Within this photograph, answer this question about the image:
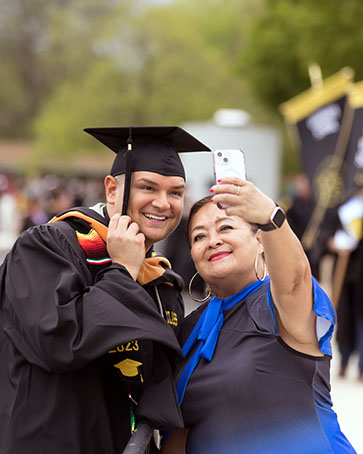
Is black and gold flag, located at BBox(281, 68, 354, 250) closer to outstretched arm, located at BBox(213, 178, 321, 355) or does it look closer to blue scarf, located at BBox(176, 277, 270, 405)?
blue scarf, located at BBox(176, 277, 270, 405)

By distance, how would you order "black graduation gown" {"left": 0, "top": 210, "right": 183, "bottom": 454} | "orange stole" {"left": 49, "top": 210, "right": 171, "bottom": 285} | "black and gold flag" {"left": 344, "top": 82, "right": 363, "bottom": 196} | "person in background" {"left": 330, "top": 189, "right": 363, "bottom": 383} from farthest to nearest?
"black and gold flag" {"left": 344, "top": 82, "right": 363, "bottom": 196}
"person in background" {"left": 330, "top": 189, "right": 363, "bottom": 383}
"orange stole" {"left": 49, "top": 210, "right": 171, "bottom": 285}
"black graduation gown" {"left": 0, "top": 210, "right": 183, "bottom": 454}

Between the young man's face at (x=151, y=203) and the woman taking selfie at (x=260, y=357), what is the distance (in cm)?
29

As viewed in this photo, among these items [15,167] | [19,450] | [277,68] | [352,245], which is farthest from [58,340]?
[15,167]

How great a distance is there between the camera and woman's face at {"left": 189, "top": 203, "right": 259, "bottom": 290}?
3.00 meters

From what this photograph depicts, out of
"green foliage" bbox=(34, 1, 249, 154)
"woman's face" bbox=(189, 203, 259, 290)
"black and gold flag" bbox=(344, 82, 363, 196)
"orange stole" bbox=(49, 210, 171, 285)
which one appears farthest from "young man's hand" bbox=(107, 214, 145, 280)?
"green foliage" bbox=(34, 1, 249, 154)

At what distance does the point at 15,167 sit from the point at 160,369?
48.7m

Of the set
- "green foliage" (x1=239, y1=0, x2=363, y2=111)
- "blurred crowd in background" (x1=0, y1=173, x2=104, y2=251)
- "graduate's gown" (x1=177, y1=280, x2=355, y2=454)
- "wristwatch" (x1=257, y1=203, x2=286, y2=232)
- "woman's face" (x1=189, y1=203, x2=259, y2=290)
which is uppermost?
"green foliage" (x1=239, y1=0, x2=363, y2=111)

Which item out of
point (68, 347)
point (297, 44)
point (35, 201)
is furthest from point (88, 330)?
point (297, 44)

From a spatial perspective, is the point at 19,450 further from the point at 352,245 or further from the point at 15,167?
the point at 15,167

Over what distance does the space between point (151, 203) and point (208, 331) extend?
1.95ft

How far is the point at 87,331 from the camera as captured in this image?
2521 mm

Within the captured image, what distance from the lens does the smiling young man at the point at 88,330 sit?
8.33ft

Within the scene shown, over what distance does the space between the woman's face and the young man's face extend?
17 centimetres

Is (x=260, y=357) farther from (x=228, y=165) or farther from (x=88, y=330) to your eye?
(x=228, y=165)
